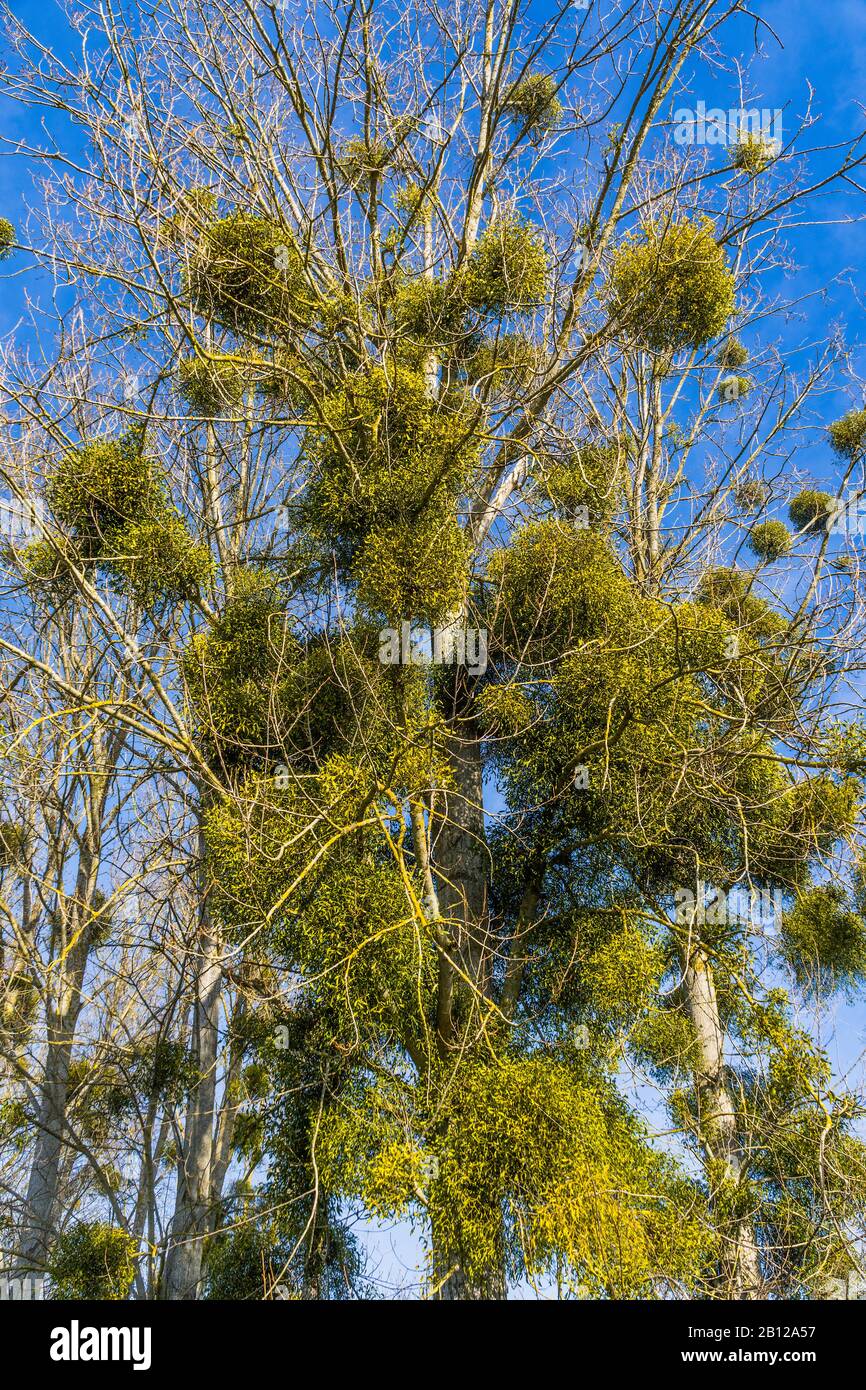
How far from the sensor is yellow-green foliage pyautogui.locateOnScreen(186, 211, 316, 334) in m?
5.09

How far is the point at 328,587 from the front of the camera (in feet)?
19.4

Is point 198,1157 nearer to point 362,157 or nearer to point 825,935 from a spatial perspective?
point 825,935

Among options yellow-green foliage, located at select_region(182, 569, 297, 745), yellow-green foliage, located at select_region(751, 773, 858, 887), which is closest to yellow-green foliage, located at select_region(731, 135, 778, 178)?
yellow-green foliage, located at select_region(751, 773, 858, 887)

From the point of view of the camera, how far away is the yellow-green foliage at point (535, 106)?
7.09 metres

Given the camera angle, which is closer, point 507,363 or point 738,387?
point 507,363

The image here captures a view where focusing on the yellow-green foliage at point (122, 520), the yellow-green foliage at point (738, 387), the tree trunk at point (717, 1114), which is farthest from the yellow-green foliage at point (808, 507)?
the yellow-green foliage at point (122, 520)

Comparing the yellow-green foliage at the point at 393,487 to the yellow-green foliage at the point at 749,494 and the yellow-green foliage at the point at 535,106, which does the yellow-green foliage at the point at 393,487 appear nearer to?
the yellow-green foliage at the point at 535,106

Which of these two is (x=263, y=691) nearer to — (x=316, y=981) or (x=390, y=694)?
(x=390, y=694)

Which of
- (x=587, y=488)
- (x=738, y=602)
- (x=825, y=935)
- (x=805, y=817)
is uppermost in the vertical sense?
(x=587, y=488)

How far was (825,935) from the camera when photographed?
Result: 254 inches

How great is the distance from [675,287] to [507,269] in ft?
3.32

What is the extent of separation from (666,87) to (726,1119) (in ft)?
19.7

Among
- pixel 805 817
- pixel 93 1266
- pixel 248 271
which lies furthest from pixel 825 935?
pixel 248 271

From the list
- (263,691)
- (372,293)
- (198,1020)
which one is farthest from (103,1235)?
(372,293)
